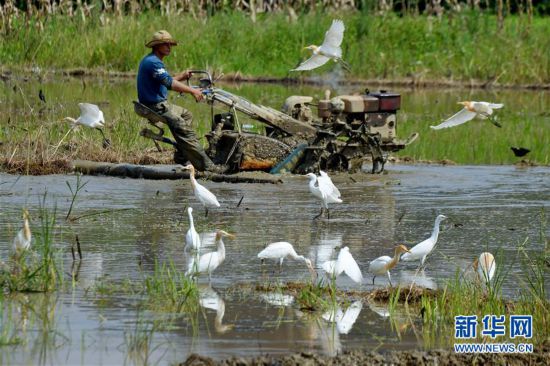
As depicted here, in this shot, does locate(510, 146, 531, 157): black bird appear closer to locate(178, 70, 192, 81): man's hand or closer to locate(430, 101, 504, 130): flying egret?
locate(430, 101, 504, 130): flying egret

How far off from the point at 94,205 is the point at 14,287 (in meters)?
4.69

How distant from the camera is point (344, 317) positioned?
368 inches

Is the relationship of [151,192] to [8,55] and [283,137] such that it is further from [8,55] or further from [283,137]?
[8,55]

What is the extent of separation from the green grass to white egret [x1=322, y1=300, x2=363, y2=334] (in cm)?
2346

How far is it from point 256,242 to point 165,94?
478 cm

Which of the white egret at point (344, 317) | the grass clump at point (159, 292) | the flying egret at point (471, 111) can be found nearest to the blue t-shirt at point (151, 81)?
the flying egret at point (471, 111)

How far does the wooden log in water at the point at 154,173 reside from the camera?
1645cm

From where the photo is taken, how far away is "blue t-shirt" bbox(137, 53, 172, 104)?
1623 centimetres

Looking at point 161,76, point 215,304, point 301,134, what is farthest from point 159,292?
point 301,134

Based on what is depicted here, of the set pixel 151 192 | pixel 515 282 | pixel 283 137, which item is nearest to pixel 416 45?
pixel 283 137

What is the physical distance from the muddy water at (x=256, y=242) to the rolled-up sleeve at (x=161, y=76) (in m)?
1.26

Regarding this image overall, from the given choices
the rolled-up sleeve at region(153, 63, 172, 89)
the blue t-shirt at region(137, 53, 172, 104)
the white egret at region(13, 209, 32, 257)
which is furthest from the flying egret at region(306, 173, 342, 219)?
the white egret at region(13, 209, 32, 257)

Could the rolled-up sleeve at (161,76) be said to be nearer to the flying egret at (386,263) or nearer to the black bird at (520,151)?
the black bird at (520,151)

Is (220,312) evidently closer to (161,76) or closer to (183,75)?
(161,76)
